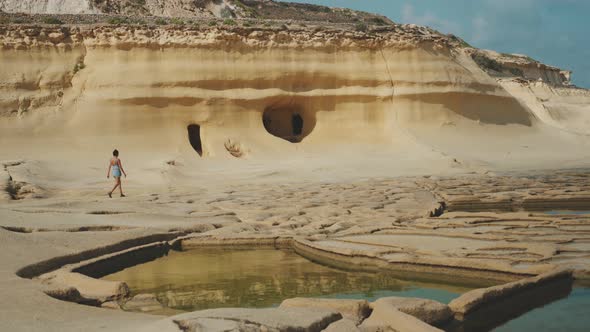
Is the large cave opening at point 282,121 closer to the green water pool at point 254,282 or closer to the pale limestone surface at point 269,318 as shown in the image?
the green water pool at point 254,282

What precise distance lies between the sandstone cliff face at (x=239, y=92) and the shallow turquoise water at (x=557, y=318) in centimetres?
1522

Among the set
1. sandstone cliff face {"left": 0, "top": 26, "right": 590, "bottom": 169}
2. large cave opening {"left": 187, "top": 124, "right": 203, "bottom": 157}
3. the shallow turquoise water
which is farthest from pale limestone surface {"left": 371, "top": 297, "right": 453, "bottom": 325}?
large cave opening {"left": 187, "top": 124, "right": 203, "bottom": 157}

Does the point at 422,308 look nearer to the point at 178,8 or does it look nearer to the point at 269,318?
the point at 269,318

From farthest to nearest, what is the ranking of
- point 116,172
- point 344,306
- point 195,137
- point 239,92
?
point 195,137 → point 239,92 → point 116,172 → point 344,306

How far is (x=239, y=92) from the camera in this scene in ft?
69.4

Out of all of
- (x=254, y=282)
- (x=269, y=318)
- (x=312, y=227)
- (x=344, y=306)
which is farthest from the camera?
(x=312, y=227)

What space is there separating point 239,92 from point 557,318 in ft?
57.3

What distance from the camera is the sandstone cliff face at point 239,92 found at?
65.8ft

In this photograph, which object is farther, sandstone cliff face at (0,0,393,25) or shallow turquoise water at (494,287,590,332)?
sandstone cliff face at (0,0,393,25)

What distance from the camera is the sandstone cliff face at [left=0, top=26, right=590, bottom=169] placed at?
65.8ft

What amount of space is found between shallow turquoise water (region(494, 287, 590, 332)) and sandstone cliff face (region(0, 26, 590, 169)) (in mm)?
15218

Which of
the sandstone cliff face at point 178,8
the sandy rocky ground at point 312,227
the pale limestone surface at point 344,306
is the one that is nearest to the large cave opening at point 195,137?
the sandy rocky ground at point 312,227

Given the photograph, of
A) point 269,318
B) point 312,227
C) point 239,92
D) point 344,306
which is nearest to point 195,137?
point 239,92

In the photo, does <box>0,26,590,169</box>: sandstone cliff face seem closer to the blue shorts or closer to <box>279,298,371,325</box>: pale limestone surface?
the blue shorts
